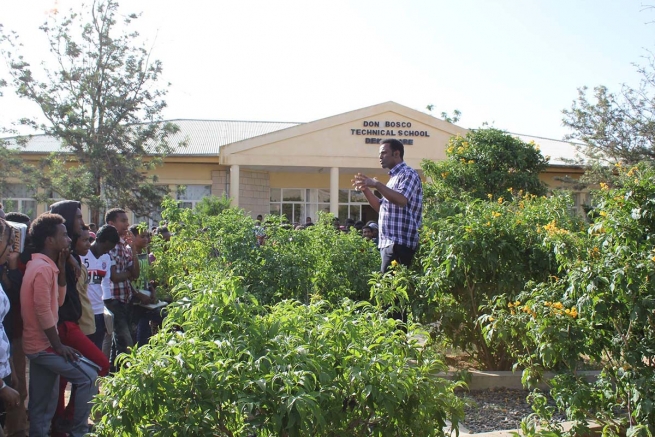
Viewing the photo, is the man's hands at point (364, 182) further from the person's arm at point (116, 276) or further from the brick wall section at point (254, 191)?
the brick wall section at point (254, 191)

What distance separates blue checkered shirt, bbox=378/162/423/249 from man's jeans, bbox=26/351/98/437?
271 cm

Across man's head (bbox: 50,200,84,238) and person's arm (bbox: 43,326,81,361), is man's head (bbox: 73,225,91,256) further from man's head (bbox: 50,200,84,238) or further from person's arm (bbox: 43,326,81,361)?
person's arm (bbox: 43,326,81,361)

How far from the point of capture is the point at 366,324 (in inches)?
122

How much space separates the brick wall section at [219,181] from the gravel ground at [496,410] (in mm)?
23200

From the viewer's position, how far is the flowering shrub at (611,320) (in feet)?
11.2

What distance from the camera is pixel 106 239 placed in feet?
20.7

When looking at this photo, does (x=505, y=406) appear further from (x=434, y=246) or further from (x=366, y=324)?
(x=366, y=324)

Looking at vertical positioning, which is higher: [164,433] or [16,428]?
[164,433]

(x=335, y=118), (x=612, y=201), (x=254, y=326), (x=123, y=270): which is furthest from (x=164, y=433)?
(x=335, y=118)

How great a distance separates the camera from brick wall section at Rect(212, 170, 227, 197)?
27906 mm

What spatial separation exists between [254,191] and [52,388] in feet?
78.6

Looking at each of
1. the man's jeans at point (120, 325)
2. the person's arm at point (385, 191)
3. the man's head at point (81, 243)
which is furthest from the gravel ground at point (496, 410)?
the man's jeans at point (120, 325)

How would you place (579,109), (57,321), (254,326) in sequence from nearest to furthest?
(254,326)
(57,321)
(579,109)

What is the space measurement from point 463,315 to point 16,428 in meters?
3.60
